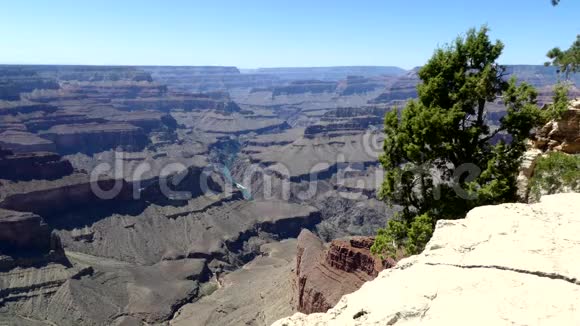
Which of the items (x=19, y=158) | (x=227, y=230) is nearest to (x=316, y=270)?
(x=227, y=230)

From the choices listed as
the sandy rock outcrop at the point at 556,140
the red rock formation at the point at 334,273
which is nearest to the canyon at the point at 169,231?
the red rock formation at the point at 334,273

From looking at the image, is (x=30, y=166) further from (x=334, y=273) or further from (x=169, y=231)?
(x=334, y=273)

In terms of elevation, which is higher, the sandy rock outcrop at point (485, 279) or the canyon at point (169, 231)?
the sandy rock outcrop at point (485, 279)

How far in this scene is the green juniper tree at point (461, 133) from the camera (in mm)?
17188

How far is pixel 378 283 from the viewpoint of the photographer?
10.9 meters

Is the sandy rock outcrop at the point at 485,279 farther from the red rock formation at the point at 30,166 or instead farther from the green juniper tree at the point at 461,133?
the red rock formation at the point at 30,166

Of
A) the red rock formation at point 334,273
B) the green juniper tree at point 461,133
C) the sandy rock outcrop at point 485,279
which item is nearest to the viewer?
the sandy rock outcrop at point 485,279

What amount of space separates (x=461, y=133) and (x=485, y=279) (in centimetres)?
948

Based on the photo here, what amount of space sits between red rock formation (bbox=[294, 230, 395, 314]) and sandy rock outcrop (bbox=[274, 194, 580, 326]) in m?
29.5

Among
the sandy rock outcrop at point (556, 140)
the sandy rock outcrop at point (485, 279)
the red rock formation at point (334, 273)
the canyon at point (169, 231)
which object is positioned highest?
the sandy rock outcrop at point (556, 140)

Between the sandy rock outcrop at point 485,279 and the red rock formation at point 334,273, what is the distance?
2953cm

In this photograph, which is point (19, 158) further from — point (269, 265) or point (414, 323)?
point (414, 323)

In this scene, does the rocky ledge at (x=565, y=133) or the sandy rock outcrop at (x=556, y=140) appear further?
the rocky ledge at (x=565, y=133)

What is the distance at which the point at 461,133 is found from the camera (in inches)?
698
